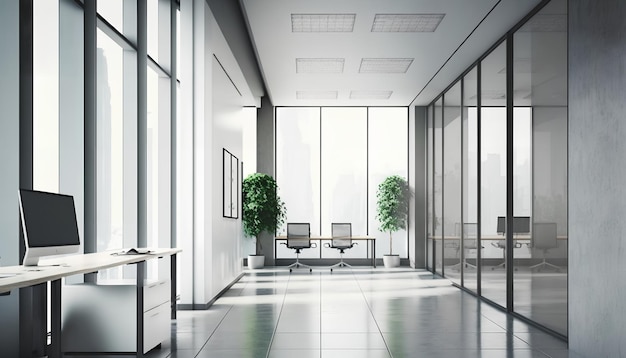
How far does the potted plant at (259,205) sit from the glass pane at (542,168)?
7.23 meters

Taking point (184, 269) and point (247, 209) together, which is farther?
point (247, 209)

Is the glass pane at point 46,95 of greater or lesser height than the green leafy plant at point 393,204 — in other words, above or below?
above

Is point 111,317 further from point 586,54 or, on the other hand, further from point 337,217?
point 337,217

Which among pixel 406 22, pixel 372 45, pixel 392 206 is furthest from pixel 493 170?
pixel 392 206

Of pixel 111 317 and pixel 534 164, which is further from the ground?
pixel 534 164

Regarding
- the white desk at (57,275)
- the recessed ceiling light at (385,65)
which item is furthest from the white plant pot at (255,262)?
the white desk at (57,275)

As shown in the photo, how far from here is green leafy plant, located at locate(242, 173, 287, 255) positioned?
556 inches

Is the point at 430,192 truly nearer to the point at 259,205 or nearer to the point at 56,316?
the point at 259,205

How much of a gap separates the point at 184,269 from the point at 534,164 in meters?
4.48

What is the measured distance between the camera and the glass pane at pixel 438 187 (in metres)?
12.8

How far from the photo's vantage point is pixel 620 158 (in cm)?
504

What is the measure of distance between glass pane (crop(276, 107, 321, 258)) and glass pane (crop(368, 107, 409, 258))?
1.34 meters

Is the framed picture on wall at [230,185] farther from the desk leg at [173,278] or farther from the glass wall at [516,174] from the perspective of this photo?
the glass wall at [516,174]

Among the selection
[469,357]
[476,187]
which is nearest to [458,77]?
[476,187]
